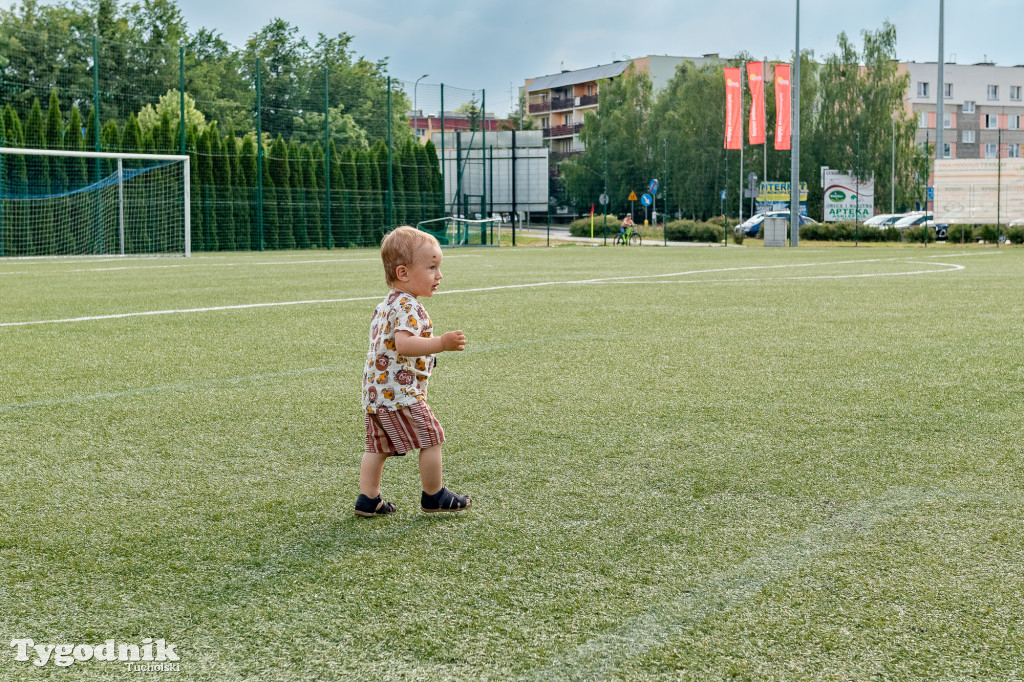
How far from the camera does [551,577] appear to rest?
2.70 meters

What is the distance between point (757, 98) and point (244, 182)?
2184cm

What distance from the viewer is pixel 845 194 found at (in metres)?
64.7

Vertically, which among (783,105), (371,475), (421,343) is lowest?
(371,475)

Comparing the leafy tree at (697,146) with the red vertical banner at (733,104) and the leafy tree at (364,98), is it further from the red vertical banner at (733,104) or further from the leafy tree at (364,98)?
the leafy tree at (364,98)

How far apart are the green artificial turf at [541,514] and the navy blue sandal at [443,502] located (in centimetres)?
7

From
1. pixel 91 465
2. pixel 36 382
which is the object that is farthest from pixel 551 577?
pixel 36 382

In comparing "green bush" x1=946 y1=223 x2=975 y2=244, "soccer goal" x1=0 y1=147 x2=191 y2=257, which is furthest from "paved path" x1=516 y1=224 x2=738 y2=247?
"soccer goal" x1=0 y1=147 x2=191 y2=257

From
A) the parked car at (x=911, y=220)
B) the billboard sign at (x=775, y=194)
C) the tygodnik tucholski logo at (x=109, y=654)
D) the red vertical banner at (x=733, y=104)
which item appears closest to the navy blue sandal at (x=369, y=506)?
the tygodnik tucholski logo at (x=109, y=654)

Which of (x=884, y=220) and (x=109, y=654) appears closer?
(x=109, y=654)

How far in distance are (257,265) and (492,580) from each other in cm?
1835

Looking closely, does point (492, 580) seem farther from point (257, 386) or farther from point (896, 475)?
point (257, 386)

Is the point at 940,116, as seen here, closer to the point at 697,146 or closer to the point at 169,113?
the point at 169,113

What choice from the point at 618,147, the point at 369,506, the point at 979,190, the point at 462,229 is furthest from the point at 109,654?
the point at 618,147

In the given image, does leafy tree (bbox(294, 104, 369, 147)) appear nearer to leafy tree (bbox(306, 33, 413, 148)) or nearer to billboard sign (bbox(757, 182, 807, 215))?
leafy tree (bbox(306, 33, 413, 148))
